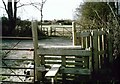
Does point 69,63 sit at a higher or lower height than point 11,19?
lower

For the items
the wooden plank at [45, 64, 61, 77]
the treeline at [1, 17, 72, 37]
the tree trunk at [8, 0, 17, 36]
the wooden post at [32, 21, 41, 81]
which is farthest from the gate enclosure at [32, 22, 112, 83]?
the tree trunk at [8, 0, 17, 36]

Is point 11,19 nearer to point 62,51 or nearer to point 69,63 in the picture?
point 69,63

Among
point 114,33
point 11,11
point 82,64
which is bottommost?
point 82,64

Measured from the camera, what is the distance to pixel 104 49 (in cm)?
833

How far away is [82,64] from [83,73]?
341 mm

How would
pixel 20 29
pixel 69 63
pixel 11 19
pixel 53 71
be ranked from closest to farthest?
1. pixel 53 71
2. pixel 69 63
3. pixel 20 29
4. pixel 11 19

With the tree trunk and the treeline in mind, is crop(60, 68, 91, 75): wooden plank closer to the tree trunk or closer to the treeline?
the treeline

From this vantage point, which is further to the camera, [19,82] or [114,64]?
[114,64]

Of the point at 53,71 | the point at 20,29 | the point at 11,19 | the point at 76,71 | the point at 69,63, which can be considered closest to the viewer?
the point at 53,71

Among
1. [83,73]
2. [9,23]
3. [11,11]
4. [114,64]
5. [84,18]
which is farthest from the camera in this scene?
[11,11]

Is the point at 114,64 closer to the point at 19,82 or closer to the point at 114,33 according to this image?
the point at 114,33

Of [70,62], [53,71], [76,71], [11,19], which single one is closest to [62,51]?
[70,62]

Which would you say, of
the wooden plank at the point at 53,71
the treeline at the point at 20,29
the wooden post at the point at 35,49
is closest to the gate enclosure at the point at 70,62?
the wooden post at the point at 35,49

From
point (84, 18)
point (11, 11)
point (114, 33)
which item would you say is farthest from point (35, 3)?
point (114, 33)
